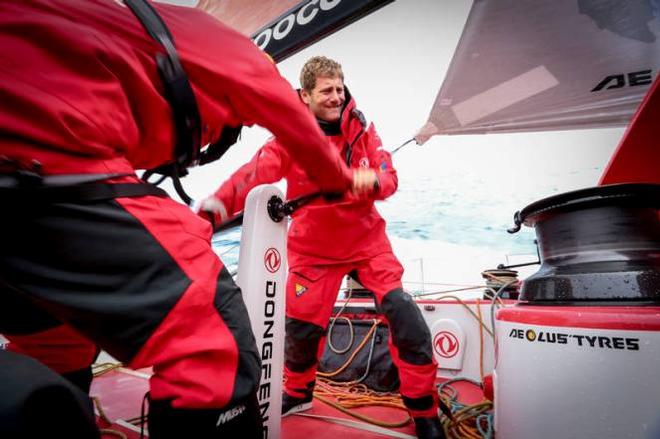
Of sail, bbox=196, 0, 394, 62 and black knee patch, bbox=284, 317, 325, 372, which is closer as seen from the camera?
black knee patch, bbox=284, 317, 325, 372

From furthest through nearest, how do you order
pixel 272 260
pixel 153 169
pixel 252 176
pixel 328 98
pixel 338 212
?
pixel 328 98
pixel 338 212
pixel 252 176
pixel 272 260
pixel 153 169

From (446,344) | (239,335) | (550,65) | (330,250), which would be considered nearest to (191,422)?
(239,335)

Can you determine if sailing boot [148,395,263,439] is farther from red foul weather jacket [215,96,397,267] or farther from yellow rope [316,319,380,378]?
yellow rope [316,319,380,378]

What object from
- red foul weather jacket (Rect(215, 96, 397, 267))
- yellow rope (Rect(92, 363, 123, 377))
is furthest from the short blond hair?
yellow rope (Rect(92, 363, 123, 377))

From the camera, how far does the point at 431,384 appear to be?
1.07 m

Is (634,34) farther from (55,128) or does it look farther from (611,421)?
(55,128)

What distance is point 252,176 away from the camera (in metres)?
1.20

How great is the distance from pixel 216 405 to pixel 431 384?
34.3 inches

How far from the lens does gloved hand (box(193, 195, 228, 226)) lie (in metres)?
0.96

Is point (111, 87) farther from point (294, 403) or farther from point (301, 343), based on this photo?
point (294, 403)

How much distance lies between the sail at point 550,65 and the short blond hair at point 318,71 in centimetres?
158

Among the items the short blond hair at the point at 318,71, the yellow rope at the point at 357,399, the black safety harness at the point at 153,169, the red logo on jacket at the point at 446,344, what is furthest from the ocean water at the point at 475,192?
the black safety harness at the point at 153,169

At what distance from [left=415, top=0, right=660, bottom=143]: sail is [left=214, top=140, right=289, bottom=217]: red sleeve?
1986mm

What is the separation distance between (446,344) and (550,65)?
2130mm
